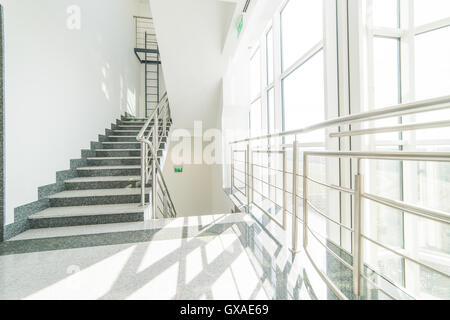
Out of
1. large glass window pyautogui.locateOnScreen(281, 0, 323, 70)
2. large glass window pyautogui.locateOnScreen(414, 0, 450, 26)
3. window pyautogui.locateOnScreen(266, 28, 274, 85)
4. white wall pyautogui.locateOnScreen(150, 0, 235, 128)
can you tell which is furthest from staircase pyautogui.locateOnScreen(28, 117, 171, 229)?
large glass window pyautogui.locateOnScreen(414, 0, 450, 26)

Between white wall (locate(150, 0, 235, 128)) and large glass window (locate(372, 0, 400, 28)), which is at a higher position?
white wall (locate(150, 0, 235, 128))

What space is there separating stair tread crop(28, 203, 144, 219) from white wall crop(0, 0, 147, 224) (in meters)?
0.21

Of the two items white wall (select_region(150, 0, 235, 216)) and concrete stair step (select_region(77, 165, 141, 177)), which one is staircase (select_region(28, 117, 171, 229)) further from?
white wall (select_region(150, 0, 235, 216))

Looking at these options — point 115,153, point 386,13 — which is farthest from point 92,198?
point 386,13

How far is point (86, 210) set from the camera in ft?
7.17

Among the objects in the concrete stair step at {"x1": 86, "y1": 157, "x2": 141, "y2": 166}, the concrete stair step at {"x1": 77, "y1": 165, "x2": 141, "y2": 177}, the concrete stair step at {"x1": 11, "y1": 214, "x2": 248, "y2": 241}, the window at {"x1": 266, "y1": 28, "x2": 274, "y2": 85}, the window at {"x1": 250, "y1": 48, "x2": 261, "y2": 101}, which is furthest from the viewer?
the window at {"x1": 250, "y1": 48, "x2": 261, "y2": 101}

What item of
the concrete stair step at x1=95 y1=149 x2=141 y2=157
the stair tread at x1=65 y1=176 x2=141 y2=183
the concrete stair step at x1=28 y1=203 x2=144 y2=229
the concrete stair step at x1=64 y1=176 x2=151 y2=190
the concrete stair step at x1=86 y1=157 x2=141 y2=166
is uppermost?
the concrete stair step at x1=95 y1=149 x2=141 y2=157

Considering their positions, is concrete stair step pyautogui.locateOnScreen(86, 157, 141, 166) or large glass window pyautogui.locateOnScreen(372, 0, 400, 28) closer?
large glass window pyautogui.locateOnScreen(372, 0, 400, 28)

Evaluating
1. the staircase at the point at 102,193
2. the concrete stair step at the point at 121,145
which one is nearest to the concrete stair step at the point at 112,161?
A: the staircase at the point at 102,193

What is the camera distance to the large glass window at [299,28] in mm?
1906

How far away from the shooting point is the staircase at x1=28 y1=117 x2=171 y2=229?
2078mm

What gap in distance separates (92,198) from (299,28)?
305cm

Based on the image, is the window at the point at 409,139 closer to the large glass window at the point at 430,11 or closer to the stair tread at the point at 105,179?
the large glass window at the point at 430,11

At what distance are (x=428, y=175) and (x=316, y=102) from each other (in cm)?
101
